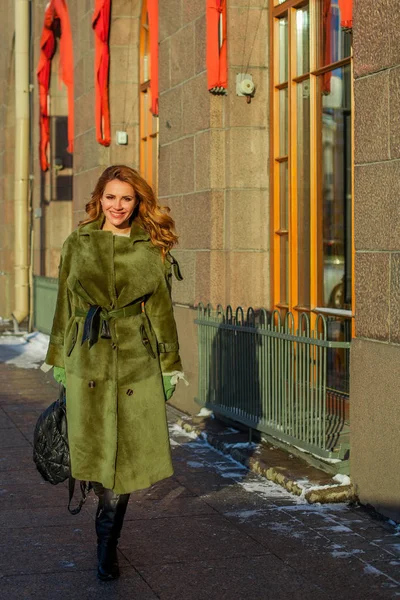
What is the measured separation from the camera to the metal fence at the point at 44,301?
17138 mm

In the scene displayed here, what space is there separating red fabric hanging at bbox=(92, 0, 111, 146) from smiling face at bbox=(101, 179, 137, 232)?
29.1 feet

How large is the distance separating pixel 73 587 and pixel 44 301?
1303cm

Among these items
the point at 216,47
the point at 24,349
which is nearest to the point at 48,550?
the point at 216,47

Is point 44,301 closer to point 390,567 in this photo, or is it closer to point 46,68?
point 46,68

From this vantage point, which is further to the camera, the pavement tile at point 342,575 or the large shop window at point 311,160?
the large shop window at point 311,160

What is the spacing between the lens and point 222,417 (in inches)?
373

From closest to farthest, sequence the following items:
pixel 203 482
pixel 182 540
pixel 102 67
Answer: pixel 182 540
pixel 203 482
pixel 102 67

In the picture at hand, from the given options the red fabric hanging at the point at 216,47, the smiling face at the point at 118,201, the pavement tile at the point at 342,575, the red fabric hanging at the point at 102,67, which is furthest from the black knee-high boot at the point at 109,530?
the red fabric hanging at the point at 102,67

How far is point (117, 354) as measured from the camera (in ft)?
17.9

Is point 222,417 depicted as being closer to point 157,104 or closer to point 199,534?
point 199,534

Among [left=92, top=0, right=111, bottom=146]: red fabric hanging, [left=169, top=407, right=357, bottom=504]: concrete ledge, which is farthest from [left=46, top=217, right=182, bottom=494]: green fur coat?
[left=92, top=0, right=111, bottom=146]: red fabric hanging

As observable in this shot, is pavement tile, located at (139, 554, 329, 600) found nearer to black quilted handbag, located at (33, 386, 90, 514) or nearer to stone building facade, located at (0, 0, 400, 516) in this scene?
black quilted handbag, located at (33, 386, 90, 514)

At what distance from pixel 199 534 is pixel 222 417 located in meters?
3.41

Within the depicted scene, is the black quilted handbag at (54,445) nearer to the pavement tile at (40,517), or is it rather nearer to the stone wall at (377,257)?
the pavement tile at (40,517)
